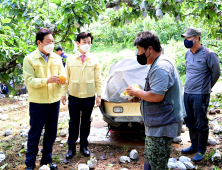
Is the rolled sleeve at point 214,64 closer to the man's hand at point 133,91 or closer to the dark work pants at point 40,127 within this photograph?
the man's hand at point 133,91

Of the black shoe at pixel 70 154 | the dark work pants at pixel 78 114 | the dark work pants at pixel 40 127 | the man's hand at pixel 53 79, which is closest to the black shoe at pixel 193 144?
the dark work pants at pixel 78 114

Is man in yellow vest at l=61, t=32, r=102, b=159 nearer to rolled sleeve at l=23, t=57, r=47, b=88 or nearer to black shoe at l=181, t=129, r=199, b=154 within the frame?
rolled sleeve at l=23, t=57, r=47, b=88

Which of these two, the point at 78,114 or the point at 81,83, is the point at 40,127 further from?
the point at 81,83

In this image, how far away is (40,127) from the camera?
9.75 feet

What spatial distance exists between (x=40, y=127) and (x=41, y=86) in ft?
1.91

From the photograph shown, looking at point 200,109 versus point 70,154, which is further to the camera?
point 70,154

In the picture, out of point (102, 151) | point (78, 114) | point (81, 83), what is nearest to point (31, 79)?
point (81, 83)

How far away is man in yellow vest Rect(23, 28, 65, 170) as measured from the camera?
9.43ft

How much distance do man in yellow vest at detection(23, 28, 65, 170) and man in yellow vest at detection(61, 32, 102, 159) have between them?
0.40 metres

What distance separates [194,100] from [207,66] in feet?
1.82

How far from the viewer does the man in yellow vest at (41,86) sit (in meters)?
2.87

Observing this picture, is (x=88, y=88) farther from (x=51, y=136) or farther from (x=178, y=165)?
(x=178, y=165)

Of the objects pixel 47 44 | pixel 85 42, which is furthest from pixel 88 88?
pixel 47 44

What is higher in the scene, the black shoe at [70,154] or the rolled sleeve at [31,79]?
the rolled sleeve at [31,79]
